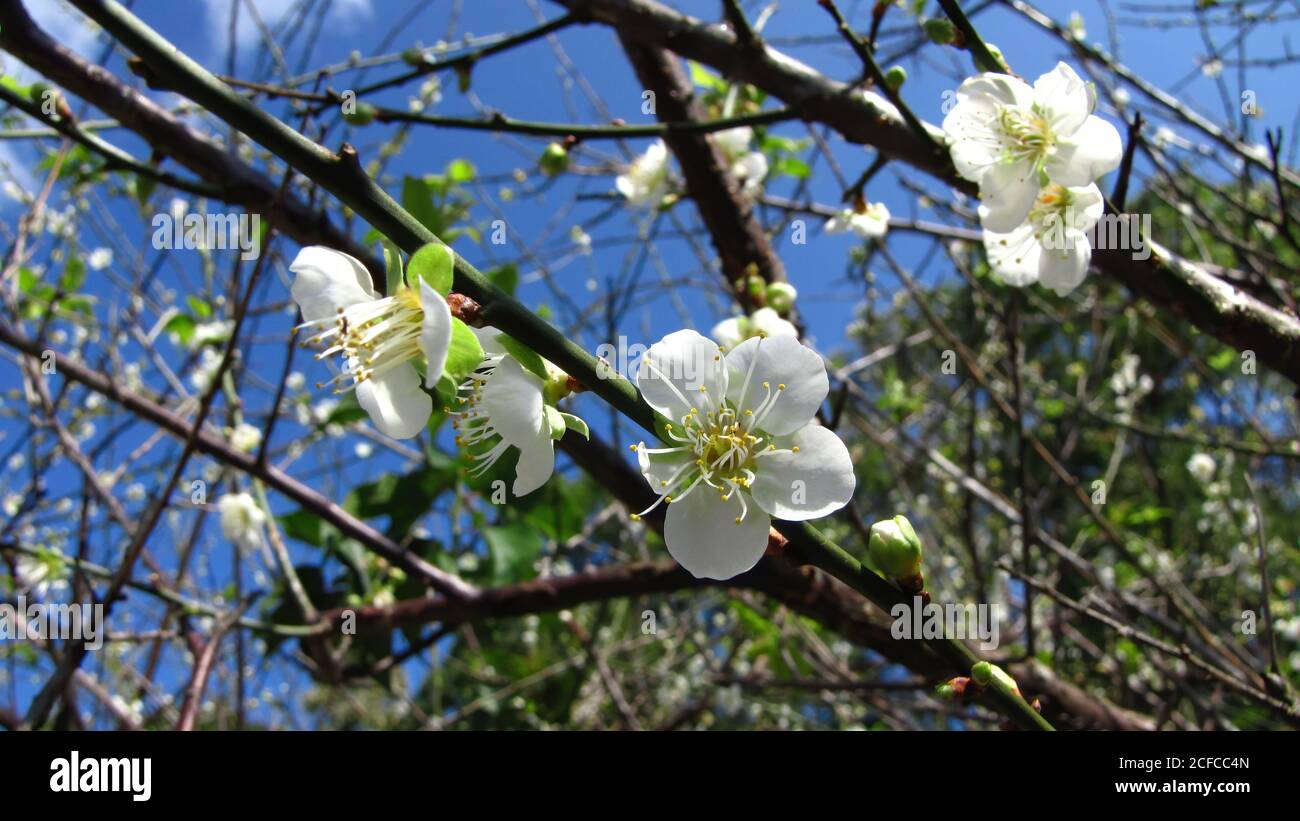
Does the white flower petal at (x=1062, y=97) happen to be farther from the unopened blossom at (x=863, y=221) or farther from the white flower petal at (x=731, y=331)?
the white flower petal at (x=731, y=331)

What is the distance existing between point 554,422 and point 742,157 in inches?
57.5

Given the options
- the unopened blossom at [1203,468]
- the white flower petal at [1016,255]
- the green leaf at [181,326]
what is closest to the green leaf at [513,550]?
the green leaf at [181,326]

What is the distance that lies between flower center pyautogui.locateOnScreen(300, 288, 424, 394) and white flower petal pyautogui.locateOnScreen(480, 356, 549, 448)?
0.11m

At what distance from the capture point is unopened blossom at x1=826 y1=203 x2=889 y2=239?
1492mm

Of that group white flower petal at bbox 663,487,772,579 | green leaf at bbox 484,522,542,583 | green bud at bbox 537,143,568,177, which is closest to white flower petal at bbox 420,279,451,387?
white flower petal at bbox 663,487,772,579

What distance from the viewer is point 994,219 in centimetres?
108

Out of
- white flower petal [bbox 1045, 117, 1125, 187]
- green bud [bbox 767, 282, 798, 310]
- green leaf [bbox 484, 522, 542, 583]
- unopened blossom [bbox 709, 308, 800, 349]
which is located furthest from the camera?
green leaf [bbox 484, 522, 542, 583]

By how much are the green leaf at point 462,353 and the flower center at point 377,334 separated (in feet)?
0.28

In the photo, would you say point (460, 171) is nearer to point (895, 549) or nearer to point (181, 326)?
point (181, 326)

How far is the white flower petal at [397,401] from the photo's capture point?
659mm

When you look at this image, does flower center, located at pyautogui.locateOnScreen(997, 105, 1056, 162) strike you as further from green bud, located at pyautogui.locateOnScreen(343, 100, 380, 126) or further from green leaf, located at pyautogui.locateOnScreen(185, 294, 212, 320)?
green leaf, located at pyautogui.locateOnScreen(185, 294, 212, 320)

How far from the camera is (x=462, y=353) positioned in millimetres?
606
